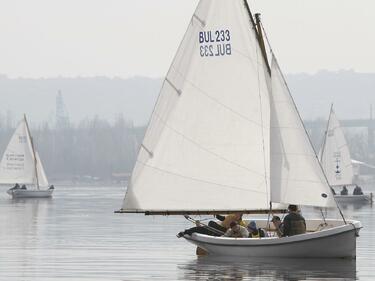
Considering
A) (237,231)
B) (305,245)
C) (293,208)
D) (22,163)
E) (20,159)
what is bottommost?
(305,245)

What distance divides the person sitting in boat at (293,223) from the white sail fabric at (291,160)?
34.1 inches

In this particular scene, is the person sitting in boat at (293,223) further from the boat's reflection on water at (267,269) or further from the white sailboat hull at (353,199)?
the white sailboat hull at (353,199)

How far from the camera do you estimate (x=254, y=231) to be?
46.8 metres

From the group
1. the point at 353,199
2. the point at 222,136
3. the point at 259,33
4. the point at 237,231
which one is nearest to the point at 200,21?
the point at 259,33

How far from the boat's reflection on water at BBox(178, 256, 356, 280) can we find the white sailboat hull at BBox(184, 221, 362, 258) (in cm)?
30

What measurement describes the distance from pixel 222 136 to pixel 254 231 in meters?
3.38

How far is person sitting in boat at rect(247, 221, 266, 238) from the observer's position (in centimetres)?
4644

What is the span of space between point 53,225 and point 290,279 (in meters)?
37.9

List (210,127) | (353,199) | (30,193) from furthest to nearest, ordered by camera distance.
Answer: (30,193)
(353,199)
(210,127)

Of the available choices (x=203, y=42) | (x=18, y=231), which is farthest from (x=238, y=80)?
(x=18, y=231)

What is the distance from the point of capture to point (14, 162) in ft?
450

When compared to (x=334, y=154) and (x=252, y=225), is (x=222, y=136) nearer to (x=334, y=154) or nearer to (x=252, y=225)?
(x=252, y=225)

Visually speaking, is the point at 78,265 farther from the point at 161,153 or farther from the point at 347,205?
the point at 347,205

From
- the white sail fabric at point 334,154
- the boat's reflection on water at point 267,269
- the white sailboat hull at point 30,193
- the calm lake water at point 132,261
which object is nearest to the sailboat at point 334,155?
the white sail fabric at point 334,154
